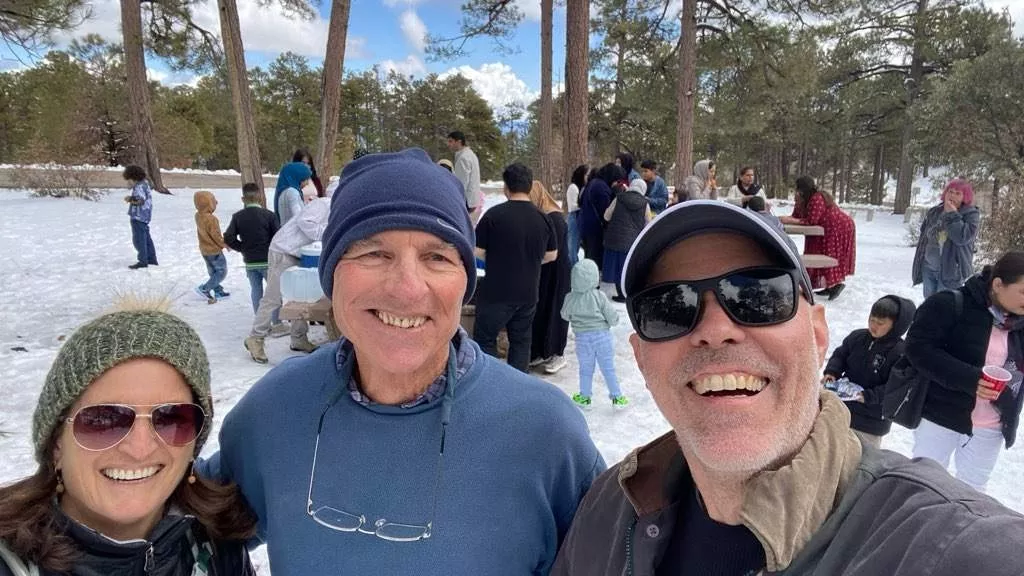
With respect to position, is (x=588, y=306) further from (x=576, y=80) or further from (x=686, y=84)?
(x=686, y=84)

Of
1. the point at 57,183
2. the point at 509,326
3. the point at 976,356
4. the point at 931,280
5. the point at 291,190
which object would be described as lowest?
the point at 509,326

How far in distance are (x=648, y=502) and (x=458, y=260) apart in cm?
65

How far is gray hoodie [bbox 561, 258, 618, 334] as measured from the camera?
4469 mm

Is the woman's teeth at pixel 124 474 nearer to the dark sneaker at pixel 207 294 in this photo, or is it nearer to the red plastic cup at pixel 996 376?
the red plastic cup at pixel 996 376

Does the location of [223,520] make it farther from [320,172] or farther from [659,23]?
[659,23]

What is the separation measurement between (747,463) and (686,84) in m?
12.2

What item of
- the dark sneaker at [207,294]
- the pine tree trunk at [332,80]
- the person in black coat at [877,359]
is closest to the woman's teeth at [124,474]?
the person in black coat at [877,359]

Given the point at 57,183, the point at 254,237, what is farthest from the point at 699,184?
the point at 57,183

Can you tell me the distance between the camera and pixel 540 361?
533 cm

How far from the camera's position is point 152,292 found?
1743 millimetres

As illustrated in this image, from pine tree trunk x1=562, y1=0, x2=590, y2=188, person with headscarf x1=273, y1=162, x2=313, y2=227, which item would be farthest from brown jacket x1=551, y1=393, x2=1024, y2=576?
pine tree trunk x1=562, y1=0, x2=590, y2=188

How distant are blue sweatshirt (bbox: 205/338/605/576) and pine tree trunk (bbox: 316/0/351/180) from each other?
9606 mm

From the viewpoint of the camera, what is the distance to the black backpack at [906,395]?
2967 millimetres

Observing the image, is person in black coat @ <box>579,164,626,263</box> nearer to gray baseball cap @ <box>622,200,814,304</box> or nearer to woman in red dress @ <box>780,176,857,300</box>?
woman in red dress @ <box>780,176,857,300</box>
